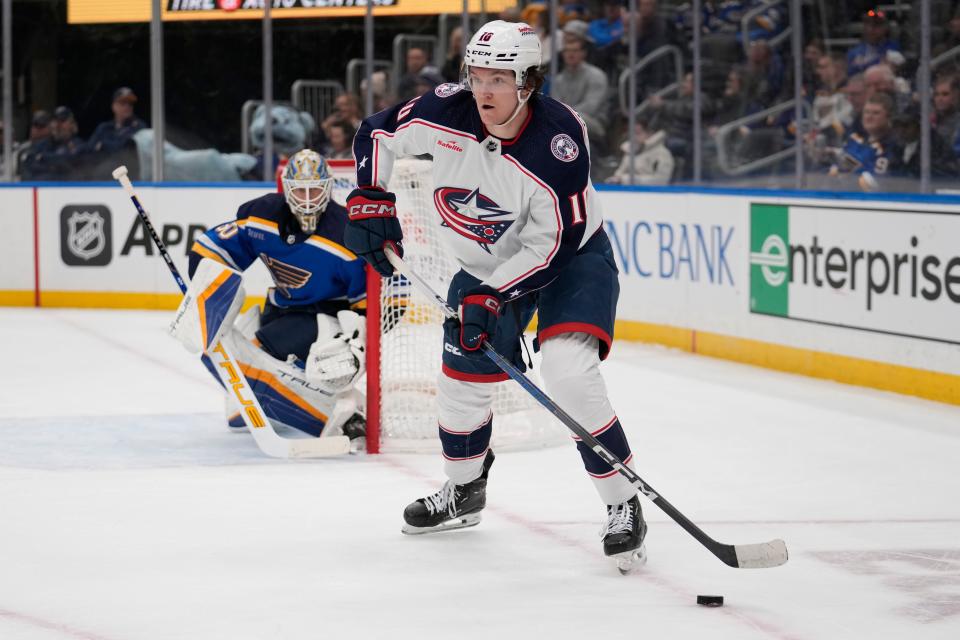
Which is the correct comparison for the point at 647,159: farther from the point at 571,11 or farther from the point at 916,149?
the point at 916,149

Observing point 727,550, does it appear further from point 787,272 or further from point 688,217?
point 688,217

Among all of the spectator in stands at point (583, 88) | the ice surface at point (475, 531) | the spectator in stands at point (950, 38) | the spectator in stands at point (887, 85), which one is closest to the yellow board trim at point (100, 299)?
the spectator in stands at point (583, 88)

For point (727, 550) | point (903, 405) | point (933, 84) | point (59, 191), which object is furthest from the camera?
point (59, 191)

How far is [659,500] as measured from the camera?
3.02 m

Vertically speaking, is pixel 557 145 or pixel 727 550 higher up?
pixel 557 145

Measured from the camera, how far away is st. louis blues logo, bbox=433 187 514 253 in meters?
3.20

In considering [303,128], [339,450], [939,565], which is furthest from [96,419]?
[303,128]

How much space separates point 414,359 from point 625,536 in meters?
1.71

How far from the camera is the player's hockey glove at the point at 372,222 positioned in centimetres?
345

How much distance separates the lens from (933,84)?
5.96 m

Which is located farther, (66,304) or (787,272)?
(66,304)

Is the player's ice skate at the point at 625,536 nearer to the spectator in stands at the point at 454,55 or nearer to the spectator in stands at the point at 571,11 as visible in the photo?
the spectator in stands at the point at 571,11

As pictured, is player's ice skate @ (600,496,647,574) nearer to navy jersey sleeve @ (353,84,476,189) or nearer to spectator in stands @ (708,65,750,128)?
navy jersey sleeve @ (353,84,476,189)

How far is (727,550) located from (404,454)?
1.72 m
